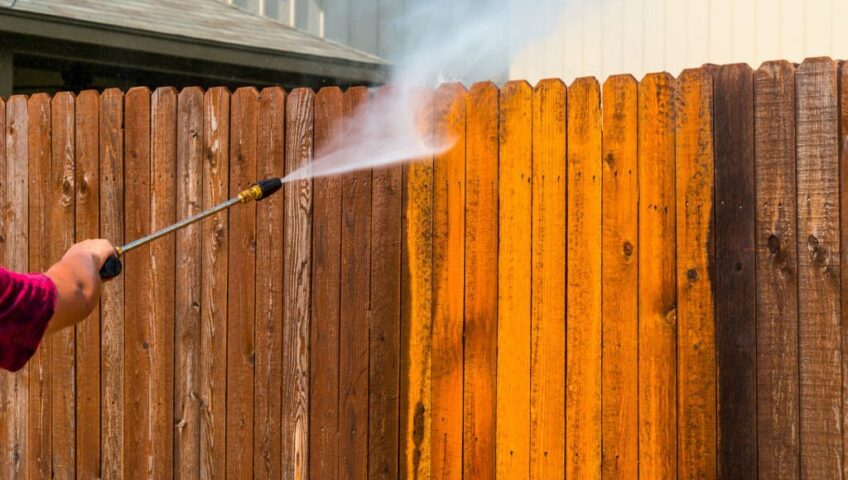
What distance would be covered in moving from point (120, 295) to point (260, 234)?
88cm

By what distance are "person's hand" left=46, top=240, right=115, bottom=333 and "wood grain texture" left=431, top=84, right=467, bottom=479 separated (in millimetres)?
1759

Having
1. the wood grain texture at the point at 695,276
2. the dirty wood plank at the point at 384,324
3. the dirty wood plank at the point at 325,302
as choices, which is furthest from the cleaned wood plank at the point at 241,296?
the wood grain texture at the point at 695,276

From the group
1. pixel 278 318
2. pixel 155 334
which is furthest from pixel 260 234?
pixel 155 334

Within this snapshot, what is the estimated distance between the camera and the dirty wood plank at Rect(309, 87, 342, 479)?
4766mm

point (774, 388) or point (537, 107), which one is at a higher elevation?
point (537, 107)

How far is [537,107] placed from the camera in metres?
4.35

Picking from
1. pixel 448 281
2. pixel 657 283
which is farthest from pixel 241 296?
pixel 657 283

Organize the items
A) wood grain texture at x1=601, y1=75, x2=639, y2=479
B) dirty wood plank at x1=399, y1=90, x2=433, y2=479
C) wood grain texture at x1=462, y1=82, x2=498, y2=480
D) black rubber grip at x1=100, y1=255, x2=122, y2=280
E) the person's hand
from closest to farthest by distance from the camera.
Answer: the person's hand
black rubber grip at x1=100, y1=255, x2=122, y2=280
wood grain texture at x1=601, y1=75, x2=639, y2=479
wood grain texture at x1=462, y1=82, x2=498, y2=480
dirty wood plank at x1=399, y1=90, x2=433, y2=479

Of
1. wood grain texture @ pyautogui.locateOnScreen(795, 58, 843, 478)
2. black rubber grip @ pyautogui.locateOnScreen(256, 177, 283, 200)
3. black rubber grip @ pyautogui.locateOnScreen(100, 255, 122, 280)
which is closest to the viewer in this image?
black rubber grip @ pyautogui.locateOnScreen(100, 255, 122, 280)

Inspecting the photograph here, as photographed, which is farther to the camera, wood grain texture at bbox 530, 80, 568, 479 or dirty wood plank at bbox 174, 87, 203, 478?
dirty wood plank at bbox 174, 87, 203, 478

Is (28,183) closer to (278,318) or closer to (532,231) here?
(278,318)

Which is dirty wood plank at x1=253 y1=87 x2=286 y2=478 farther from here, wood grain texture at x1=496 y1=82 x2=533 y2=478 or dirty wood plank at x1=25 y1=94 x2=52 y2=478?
dirty wood plank at x1=25 y1=94 x2=52 y2=478

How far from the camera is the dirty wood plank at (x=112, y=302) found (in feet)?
17.4

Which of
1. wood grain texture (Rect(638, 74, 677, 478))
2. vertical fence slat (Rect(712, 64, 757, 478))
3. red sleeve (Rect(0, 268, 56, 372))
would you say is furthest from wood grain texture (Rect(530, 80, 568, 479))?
red sleeve (Rect(0, 268, 56, 372))
